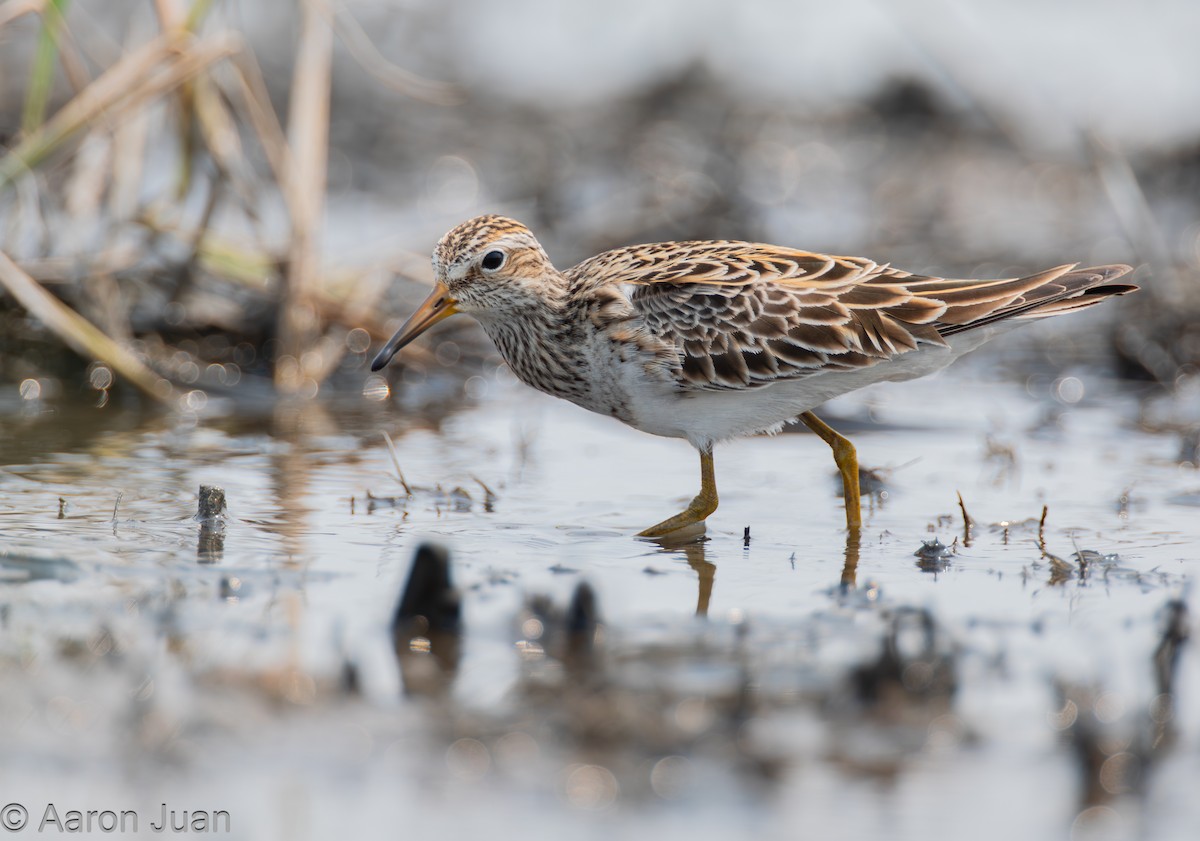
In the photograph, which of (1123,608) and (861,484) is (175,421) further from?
(1123,608)

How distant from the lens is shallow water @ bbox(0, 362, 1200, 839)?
11.5 feet

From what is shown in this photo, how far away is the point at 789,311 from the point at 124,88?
397 cm

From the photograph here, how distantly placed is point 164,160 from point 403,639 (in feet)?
34.3

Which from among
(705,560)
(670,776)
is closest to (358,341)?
(705,560)

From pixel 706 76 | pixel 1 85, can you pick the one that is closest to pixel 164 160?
pixel 1 85

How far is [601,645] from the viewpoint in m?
4.38

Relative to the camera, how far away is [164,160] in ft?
45.4

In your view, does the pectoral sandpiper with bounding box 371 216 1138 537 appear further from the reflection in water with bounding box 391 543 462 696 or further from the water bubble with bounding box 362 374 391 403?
the water bubble with bounding box 362 374 391 403

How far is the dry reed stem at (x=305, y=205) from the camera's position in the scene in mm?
8805

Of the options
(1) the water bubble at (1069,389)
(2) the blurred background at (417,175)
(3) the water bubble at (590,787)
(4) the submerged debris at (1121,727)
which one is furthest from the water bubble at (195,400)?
(4) the submerged debris at (1121,727)

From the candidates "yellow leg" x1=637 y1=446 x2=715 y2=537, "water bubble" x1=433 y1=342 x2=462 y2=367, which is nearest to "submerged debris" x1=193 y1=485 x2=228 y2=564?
"yellow leg" x1=637 y1=446 x2=715 y2=537

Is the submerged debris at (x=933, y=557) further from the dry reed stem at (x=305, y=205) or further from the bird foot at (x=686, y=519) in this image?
the dry reed stem at (x=305, y=205)

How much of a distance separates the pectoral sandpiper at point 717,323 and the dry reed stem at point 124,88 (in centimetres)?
236

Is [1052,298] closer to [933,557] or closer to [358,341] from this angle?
[933,557]
